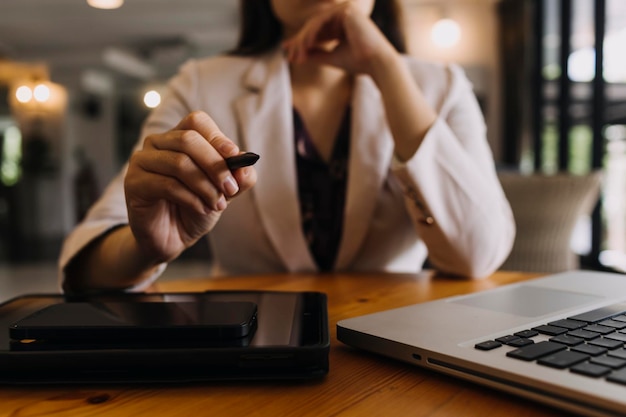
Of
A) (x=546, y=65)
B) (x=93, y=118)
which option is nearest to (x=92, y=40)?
(x=93, y=118)

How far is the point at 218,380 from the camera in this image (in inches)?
11.9

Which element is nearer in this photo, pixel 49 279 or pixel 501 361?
pixel 501 361

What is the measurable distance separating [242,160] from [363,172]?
0.48m

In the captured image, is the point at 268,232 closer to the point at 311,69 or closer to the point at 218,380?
the point at 311,69

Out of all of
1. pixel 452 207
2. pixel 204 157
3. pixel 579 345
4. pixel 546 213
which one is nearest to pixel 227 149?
pixel 204 157

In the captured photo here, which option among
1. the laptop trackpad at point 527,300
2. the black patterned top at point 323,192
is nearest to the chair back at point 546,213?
the black patterned top at point 323,192

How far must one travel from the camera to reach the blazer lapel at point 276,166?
0.85 metres

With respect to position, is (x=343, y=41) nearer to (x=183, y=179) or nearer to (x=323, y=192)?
(x=323, y=192)

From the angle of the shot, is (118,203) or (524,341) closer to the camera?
(524,341)

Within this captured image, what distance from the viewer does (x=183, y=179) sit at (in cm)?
43

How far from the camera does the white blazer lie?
28.9 inches

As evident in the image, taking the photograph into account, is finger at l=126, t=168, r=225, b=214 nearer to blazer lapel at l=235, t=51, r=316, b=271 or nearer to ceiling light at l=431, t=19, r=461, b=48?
blazer lapel at l=235, t=51, r=316, b=271

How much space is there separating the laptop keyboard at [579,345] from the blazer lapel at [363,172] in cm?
49

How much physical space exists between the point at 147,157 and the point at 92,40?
19.5 ft
